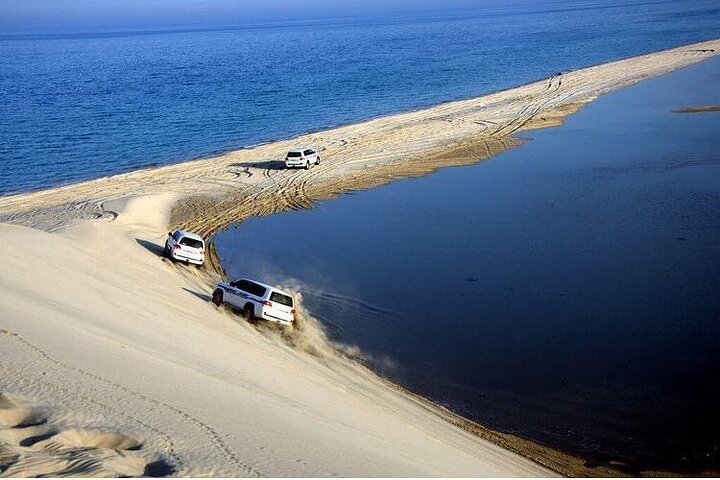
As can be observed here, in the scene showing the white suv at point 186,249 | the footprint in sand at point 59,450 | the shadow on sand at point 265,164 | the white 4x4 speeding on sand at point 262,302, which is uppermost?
the shadow on sand at point 265,164

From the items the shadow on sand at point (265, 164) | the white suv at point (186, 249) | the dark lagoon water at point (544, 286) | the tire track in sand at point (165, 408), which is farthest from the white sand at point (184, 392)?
the shadow on sand at point (265, 164)

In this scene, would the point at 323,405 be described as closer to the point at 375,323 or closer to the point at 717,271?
the point at 375,323

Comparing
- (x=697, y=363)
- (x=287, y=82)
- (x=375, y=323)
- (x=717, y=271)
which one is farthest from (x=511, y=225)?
(x=287, y=82)

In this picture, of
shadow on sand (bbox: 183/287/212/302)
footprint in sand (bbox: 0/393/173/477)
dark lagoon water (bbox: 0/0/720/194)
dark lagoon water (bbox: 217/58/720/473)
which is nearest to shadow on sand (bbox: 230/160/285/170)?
dark lagoon water (bbox: 217/58/720/473)

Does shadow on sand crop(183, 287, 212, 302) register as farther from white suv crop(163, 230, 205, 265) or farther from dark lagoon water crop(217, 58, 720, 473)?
white suv crop(163, 230, 205, 265)

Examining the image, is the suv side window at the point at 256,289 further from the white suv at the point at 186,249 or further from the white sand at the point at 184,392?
the white suv at the point at 186,249
